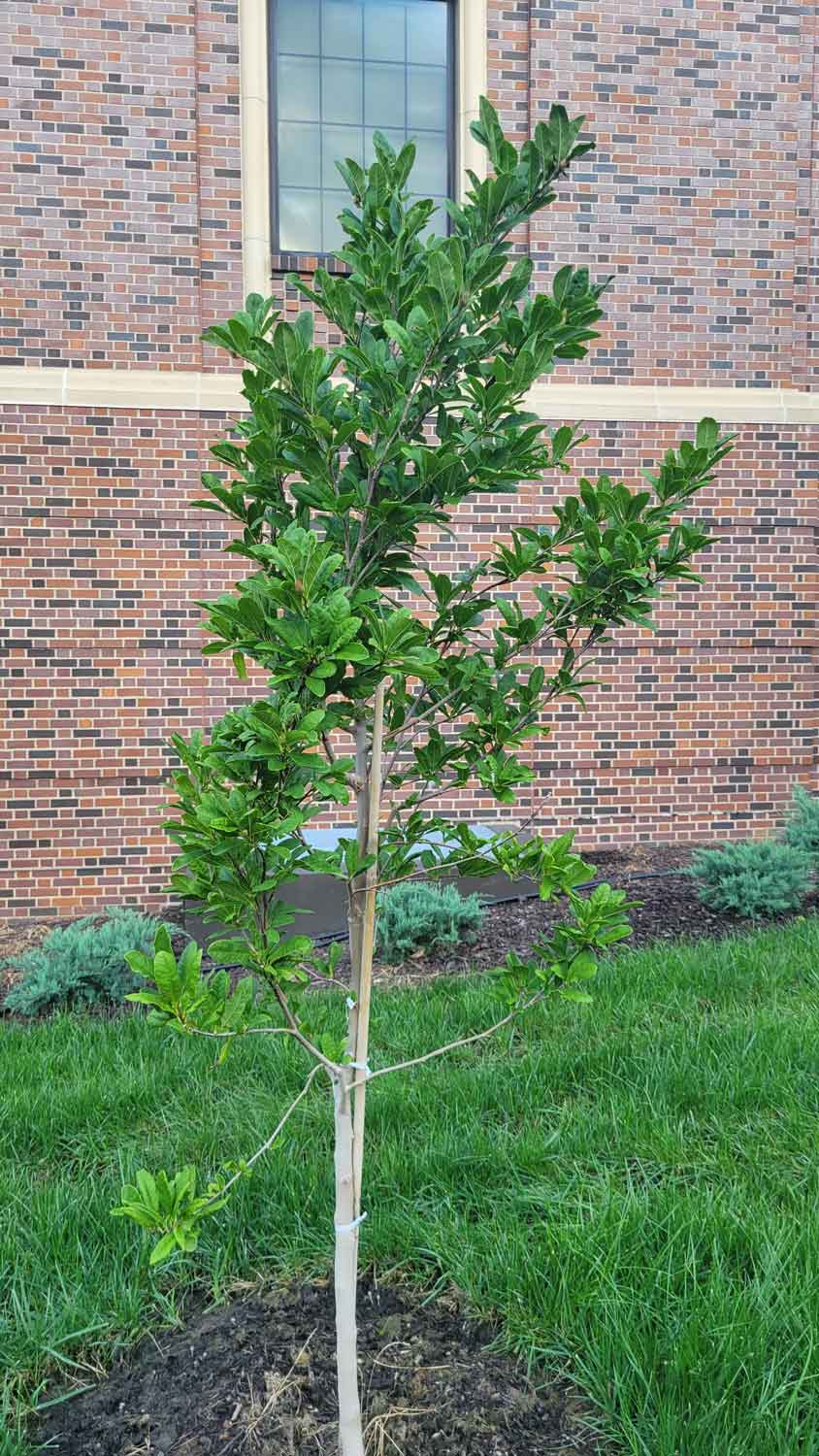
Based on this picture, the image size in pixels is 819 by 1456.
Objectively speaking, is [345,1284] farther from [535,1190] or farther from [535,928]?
[535,928]

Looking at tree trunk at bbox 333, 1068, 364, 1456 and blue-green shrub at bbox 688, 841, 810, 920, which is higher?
tree trunk at bbox 333, 1068, 364, 1456

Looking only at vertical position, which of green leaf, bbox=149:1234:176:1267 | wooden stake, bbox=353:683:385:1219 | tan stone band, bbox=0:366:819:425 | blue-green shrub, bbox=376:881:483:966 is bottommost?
blue-green shrub, bbox=376:881:483:966

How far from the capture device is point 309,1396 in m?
2.16

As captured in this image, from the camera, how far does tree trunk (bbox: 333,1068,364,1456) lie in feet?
6.23

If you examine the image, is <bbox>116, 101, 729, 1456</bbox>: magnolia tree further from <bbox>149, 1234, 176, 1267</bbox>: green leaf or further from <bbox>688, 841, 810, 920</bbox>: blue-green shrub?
<bbox>688, 841, 810, 920</bbox>: blue-green shrub

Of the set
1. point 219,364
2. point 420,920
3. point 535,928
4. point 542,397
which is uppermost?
point 219,364

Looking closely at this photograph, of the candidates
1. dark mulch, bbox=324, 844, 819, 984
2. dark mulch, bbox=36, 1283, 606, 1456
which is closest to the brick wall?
dark mulch, bbox=324, 844, 819, 984

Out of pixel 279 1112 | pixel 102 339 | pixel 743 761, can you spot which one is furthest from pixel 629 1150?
pixel 102 339

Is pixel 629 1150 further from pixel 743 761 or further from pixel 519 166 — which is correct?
pixel 743 761

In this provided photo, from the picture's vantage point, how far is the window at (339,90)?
707 centimetres

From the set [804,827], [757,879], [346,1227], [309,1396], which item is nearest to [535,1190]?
[309,1396]

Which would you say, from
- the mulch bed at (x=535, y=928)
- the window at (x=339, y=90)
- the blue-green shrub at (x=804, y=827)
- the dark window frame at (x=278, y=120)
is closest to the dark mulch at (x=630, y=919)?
the mulch bed at (x=535, y=928)

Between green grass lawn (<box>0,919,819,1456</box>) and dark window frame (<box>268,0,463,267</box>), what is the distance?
5.17 meters

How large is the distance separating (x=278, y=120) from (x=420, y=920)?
Result: 529cm
